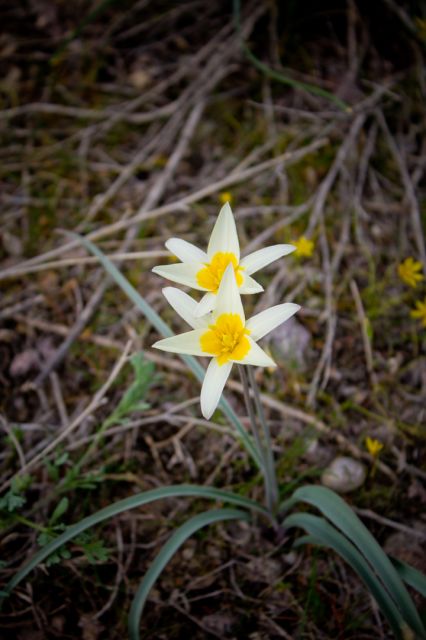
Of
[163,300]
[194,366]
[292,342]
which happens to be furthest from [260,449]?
[163,300]

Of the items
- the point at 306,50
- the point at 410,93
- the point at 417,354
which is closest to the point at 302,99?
the point at 306,50

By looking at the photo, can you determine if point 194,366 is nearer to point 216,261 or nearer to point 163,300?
point 216,261

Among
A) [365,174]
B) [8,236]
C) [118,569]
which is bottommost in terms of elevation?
[118,569]

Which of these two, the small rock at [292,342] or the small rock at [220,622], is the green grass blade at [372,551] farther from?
the small rock at [292,342]

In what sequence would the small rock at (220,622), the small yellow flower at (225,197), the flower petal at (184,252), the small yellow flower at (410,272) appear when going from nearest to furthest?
the flower petal at (184,252) → the small rock at (220,622) → the small yellow flower at (410,272) → the small yellow flower at (225,197)

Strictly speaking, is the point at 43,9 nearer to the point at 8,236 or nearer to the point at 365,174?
the point at 8,236

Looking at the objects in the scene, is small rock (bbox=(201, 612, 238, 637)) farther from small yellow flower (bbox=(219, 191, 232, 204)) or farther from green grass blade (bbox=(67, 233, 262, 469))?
small yellow flower (bbox=(219, 191, 232, 204))

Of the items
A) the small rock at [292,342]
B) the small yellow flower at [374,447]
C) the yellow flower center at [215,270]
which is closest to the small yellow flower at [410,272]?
the small rock at [292,342]
